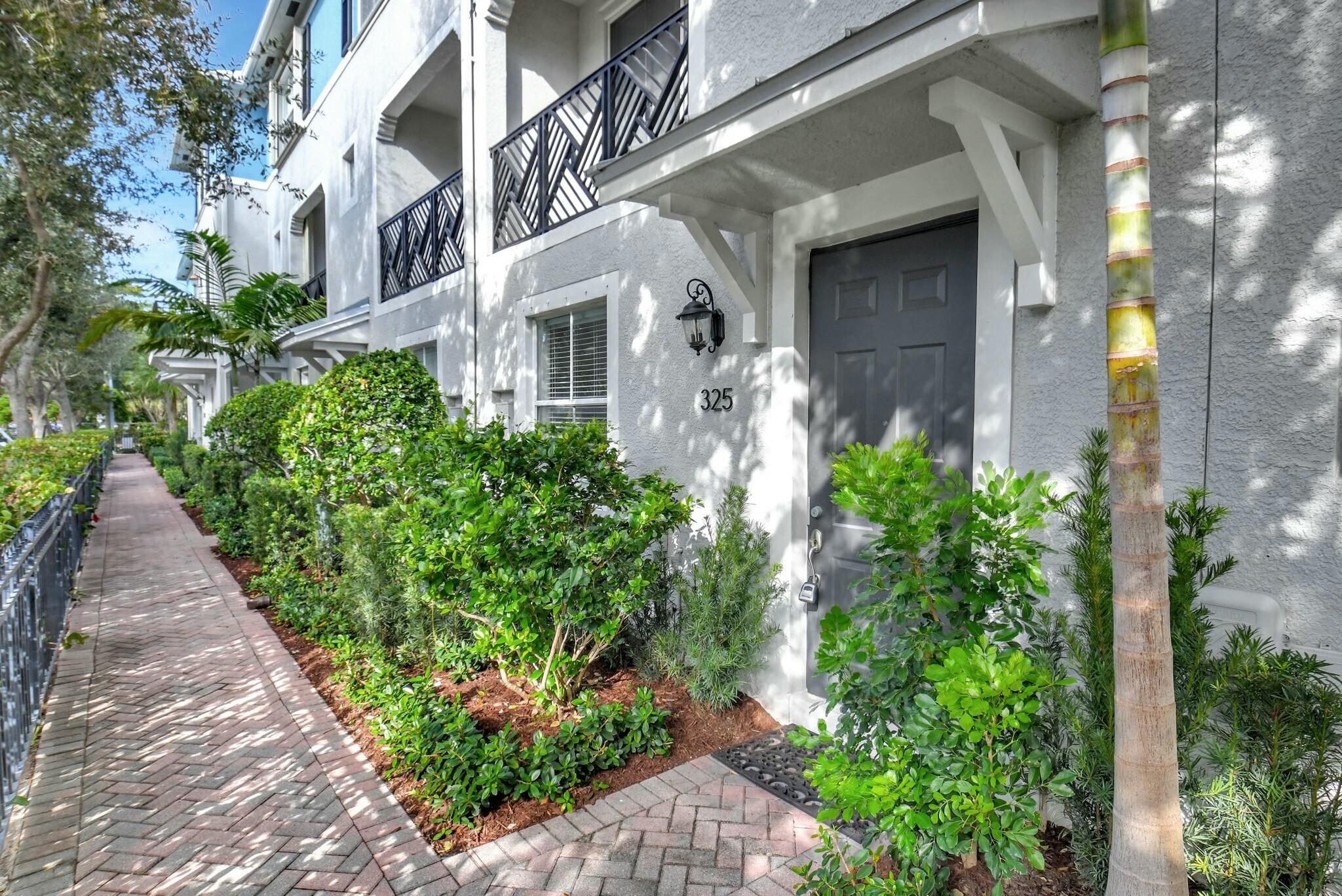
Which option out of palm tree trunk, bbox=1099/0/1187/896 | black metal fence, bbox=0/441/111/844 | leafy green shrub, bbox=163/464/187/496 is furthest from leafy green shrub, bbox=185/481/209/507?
palm tree trunk, bbox=1099/0/1187/896

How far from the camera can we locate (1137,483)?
5.65 ft

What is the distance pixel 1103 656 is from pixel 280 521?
7714 millimetres

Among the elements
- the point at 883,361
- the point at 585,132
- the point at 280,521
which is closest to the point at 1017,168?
the point at 883,361

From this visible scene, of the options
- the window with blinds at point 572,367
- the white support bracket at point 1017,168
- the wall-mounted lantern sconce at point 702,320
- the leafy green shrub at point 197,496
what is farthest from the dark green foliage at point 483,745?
the leafy green shrub at point 197,496

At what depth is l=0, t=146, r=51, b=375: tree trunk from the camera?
653 centimetres

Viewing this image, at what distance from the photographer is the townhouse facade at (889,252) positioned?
235cm

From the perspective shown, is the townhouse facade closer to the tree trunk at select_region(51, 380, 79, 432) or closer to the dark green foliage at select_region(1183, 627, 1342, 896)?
the dark green foliage at select_region(1183, 627, 1342, 896)

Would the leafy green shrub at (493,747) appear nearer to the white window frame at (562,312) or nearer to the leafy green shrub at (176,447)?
the white window frame at (562,312)

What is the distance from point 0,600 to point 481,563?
7.67ft

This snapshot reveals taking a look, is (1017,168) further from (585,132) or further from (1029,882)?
(585,132)

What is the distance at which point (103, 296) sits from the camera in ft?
63.8

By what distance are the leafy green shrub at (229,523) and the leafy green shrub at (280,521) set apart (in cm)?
110

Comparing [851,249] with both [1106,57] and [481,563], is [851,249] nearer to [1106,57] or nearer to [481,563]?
[1106,57]

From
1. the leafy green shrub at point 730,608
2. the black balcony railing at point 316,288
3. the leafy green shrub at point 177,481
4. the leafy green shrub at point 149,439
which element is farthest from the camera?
the leafy green shrub at point 149,439
